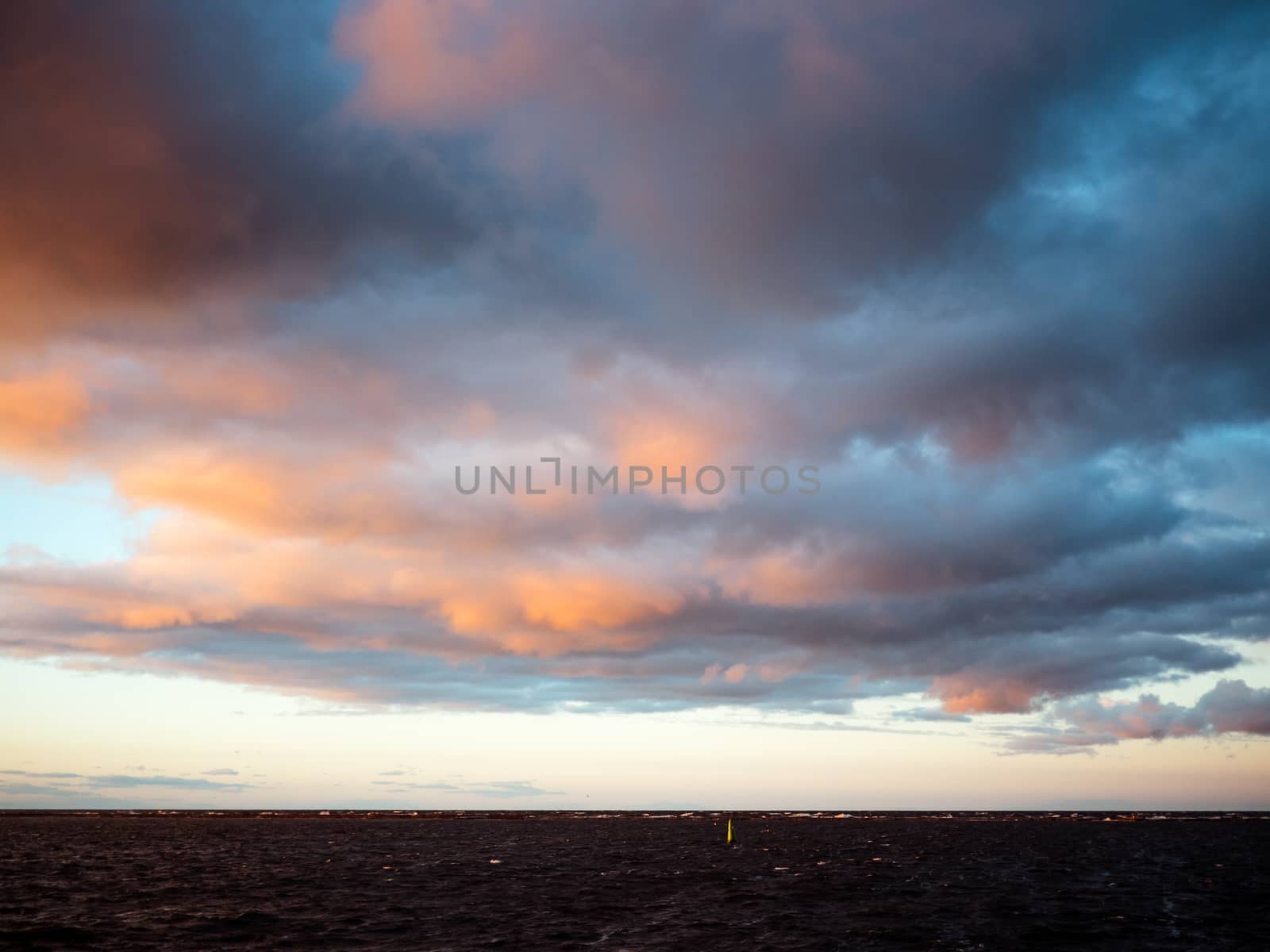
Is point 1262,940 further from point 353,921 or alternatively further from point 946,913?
point 353,921

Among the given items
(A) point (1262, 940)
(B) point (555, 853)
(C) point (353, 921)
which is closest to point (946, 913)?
(A) point (1262, 940)

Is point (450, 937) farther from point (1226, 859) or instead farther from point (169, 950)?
point (1226, 859)

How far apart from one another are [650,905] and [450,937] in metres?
19.4

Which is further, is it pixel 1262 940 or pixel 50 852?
pixel 50 852

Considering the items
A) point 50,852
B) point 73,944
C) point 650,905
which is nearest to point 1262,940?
point 650,905

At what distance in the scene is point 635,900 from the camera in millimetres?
72062

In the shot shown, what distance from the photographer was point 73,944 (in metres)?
51.4

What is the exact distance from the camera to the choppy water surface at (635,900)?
176 ft

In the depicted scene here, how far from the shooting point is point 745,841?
178 metres

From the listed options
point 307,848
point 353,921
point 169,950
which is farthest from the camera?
point 307,848

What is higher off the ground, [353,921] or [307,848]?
[353,921]

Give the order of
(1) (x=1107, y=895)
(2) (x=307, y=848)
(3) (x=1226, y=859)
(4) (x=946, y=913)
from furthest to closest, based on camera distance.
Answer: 1. (2) (x=307, y=848)
2. (3) (x=1226, y=859)
3. (1) (x=1107, y=895)
4. (4) (x=946, y=913)

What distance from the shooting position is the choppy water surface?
5375cm

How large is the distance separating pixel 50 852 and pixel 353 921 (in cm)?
11526
